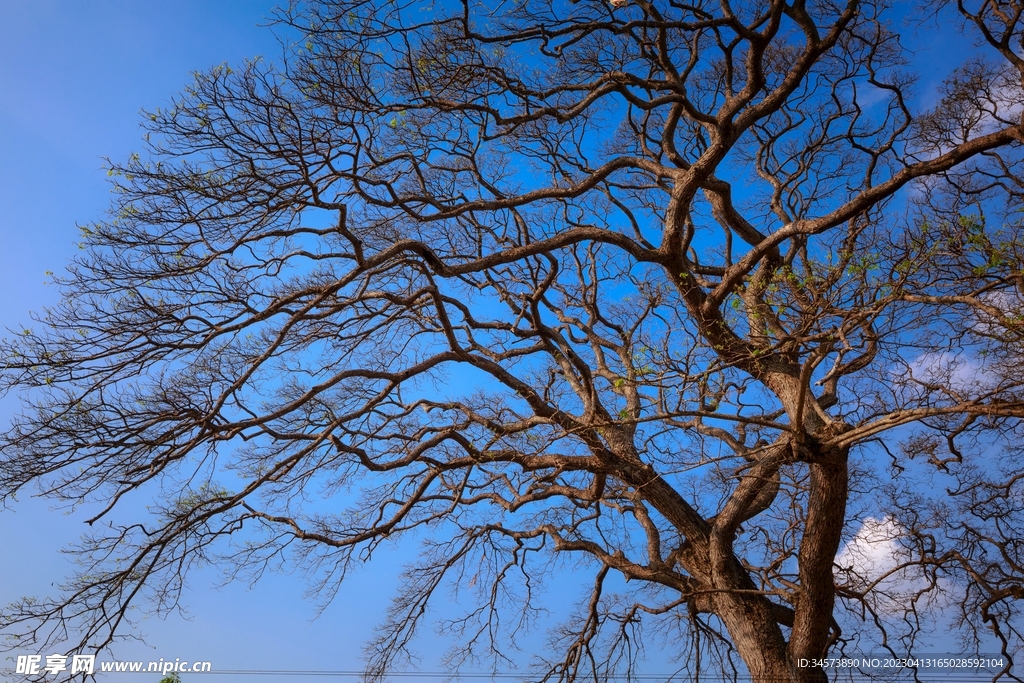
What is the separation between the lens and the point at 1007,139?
5.60m

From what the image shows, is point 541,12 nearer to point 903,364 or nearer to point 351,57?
point 351,57

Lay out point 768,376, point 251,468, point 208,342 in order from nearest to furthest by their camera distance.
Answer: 1. point 208,342
2. point 251,468
3. point 768,376

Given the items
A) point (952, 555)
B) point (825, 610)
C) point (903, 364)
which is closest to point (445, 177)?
point (903, 364)

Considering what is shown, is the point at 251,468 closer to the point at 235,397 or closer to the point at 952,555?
the point at 235,397

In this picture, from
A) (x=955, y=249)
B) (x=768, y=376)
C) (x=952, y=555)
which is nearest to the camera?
(x=955, y=249)

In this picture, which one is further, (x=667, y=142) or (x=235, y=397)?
(x=667, y=142)

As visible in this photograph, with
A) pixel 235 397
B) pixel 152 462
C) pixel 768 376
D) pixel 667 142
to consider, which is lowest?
pixel 152 462

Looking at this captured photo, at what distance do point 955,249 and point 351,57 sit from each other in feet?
14.6

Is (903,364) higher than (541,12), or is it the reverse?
(541,12)

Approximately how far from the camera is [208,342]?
5.98 m

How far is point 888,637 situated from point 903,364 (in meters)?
4.16

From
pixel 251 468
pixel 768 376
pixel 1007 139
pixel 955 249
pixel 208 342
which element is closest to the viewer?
pixel 955 249

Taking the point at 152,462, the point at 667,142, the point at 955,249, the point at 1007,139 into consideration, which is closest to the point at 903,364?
the point at 955,249

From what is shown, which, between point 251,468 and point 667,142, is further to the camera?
point 667,142
